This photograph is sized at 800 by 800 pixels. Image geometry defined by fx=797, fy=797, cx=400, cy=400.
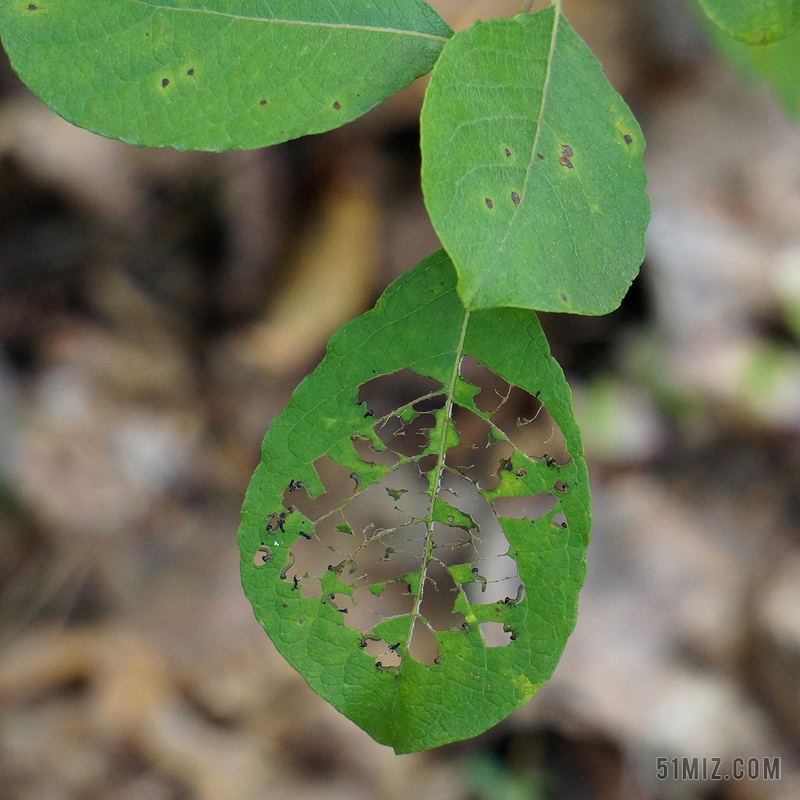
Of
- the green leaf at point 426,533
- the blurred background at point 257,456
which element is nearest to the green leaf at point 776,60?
the green leaf at point 426,533

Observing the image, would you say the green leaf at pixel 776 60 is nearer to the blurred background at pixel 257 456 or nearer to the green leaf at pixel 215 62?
the green leaf at pixel 215 62

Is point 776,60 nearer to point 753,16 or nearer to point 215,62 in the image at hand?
point 753,16

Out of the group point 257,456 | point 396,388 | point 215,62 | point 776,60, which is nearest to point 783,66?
point 776,60

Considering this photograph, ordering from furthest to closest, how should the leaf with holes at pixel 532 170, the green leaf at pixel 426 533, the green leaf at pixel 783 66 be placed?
the green leaf at pixel 783 66 < the green leaf at pixel 426 533 < the leaf with holes at pixel 532 170

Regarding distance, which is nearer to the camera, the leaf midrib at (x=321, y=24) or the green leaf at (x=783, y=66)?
the leaf midrib at (x=321, y=24)

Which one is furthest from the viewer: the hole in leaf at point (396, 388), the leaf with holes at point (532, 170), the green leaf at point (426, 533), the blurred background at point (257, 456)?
the hole in leaf at point (396, 388)

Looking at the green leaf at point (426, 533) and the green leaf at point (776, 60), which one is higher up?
the green leaf at point (776, 60)
